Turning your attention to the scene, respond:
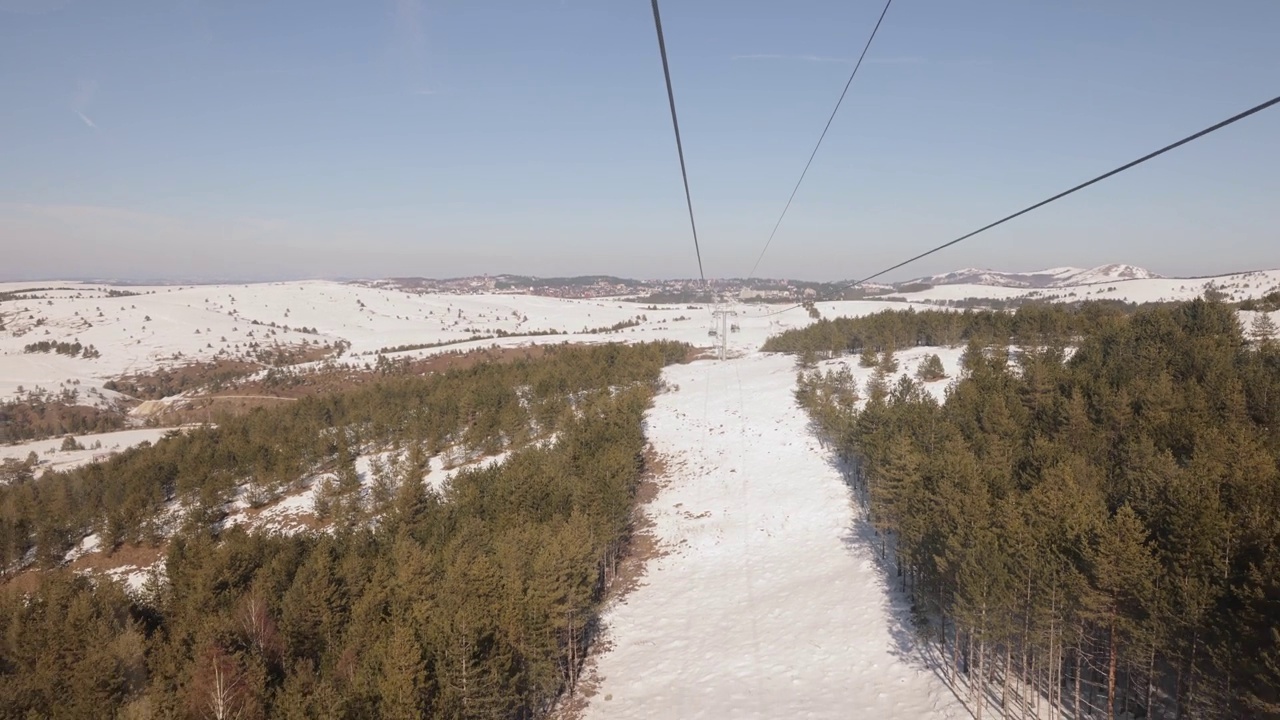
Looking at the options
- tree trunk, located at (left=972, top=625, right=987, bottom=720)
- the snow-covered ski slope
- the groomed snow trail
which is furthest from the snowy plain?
the snow-covered ski slope

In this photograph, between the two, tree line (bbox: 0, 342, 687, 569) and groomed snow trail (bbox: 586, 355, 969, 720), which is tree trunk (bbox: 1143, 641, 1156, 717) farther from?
tree line (bbox: 0, 342, 687, 569)

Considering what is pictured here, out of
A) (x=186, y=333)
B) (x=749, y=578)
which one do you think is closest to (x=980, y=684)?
(x=749, y=578)

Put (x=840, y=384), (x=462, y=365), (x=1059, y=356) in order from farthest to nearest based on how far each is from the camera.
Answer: (x=462, y=365)
(x=840, y=384)
(x=1059, y=356)

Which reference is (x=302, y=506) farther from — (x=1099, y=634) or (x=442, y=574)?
(x=1099, y=634)

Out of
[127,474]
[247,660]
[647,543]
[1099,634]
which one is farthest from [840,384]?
[127,474]

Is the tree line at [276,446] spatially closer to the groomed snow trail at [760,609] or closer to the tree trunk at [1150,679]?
the groomed snow trail at [760,609]

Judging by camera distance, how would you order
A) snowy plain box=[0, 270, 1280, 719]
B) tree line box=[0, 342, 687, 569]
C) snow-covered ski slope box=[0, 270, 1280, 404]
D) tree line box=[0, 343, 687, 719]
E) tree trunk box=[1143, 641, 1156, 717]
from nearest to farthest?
1. tree trunk box=[1143, 641, 1156, 717]
2. tree line box=[0, 343, 687, 719]
3. snowy plain box=[0, 270, 1280, 719]
4. tree line box=[0, 342, 687, 569]
5. snow-covered ski slope box=[0, 270, 1280, 404]
